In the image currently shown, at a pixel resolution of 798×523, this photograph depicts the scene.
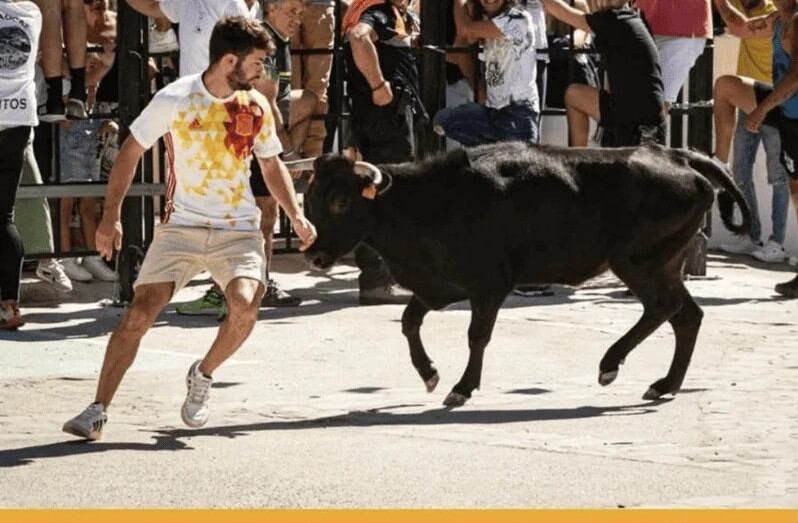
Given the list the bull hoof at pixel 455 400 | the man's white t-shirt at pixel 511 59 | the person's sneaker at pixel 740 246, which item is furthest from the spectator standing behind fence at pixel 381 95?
the person's sneaker at pixel 740 246

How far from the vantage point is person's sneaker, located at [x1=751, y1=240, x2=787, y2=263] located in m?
16.6

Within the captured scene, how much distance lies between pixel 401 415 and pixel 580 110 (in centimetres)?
515

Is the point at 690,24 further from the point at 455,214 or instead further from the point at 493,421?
the point at 493,421

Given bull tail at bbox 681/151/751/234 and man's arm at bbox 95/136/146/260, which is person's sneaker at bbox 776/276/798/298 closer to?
bull tail at bbox 681/151/751/234

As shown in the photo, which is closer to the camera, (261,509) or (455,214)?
(261,509)

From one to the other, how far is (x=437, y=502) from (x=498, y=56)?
670 centimetres

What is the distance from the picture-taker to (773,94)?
48.1ft

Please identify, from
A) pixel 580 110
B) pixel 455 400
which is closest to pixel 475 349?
pixel 455 400

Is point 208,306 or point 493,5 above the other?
point 493,5

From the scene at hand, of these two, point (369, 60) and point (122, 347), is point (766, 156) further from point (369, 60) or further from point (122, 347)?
point (122, 347)

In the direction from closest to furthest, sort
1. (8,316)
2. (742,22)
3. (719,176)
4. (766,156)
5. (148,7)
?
(719,176) → (8,316) → (148,7) → (742,22) → (766,156)

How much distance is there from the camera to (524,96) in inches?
566

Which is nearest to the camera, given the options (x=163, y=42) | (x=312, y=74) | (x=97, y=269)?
(x=163, y=42)

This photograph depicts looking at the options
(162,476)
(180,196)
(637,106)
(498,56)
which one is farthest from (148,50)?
(162,476)
